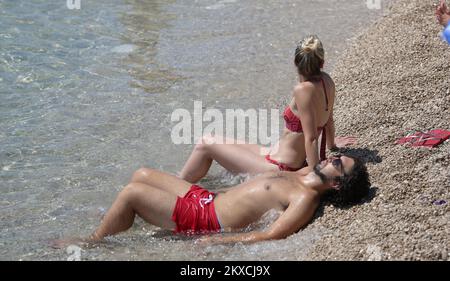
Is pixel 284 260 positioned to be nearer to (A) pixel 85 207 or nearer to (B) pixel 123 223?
(B) pixel 123 223

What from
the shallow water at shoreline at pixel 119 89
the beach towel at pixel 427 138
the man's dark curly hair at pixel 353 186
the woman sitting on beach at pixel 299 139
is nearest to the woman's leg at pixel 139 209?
the shallow water at shoreline at pixel 119 89

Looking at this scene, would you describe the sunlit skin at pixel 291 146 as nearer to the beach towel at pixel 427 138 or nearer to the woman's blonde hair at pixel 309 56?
the woman's blonde hair at pixel 309 56

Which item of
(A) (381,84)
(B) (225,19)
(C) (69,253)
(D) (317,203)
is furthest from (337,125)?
(B) (225,19)

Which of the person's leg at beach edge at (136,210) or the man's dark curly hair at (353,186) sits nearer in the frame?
the man's dark curly hair at (353,186)

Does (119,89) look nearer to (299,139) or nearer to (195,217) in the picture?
(299,139)

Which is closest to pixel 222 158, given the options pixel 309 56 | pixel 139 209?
pixel 139 209

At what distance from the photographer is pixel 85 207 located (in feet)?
18.8

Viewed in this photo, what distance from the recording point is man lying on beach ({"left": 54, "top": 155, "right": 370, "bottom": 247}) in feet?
16.0

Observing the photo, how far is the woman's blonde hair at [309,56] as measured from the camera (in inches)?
202

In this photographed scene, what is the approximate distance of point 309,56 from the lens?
16.9ft

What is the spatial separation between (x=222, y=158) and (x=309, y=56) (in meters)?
1.20

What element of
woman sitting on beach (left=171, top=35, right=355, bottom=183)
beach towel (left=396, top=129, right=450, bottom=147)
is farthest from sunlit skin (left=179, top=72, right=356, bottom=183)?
beach towel (left=396, top=129, right=450, bottom=147)

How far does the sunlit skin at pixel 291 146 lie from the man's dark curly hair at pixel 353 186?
0.97 feet
